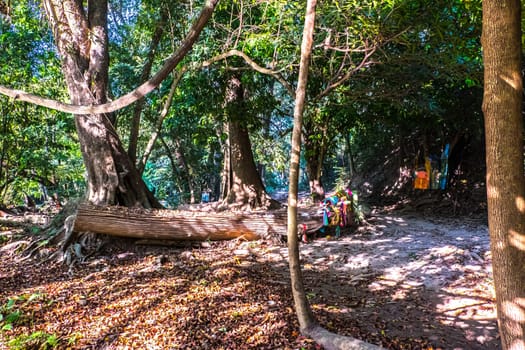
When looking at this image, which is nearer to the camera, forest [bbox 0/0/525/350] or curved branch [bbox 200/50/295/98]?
forest [bbox 0/0/525/350]

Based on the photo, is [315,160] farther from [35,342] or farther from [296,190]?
[35,342]

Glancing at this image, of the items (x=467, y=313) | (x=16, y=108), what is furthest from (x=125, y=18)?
(x=467, y=313)

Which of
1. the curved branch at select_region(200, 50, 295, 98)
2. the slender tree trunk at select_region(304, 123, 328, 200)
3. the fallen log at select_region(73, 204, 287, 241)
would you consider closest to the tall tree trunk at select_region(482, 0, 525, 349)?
the curved branch at select_region(200, 50, 295, 98)

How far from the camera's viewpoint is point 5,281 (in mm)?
4406

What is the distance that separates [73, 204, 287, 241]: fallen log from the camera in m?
5.31

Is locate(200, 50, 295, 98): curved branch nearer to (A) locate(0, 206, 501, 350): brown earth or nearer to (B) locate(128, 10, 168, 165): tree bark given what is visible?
(A) locate(0, 206, 501, 350): brown earth

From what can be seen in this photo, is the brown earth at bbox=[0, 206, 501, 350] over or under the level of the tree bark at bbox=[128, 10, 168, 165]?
under

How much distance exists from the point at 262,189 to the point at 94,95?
16.1 ft

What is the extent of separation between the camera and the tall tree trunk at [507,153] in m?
2.00

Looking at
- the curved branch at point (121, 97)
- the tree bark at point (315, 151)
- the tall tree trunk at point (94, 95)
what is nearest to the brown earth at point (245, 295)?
the tall tree trunk at point (94, 95)

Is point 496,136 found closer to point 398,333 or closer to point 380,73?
point 398,333

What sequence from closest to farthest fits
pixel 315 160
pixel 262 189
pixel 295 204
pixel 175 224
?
1. pixel 295 204
2. pixel 175 224
3. pixel 262 189
4. pixel 315 160

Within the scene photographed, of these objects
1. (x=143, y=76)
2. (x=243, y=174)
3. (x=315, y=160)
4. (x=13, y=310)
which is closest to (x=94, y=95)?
(x=143, y=76)

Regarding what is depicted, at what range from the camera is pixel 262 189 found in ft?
30.1
